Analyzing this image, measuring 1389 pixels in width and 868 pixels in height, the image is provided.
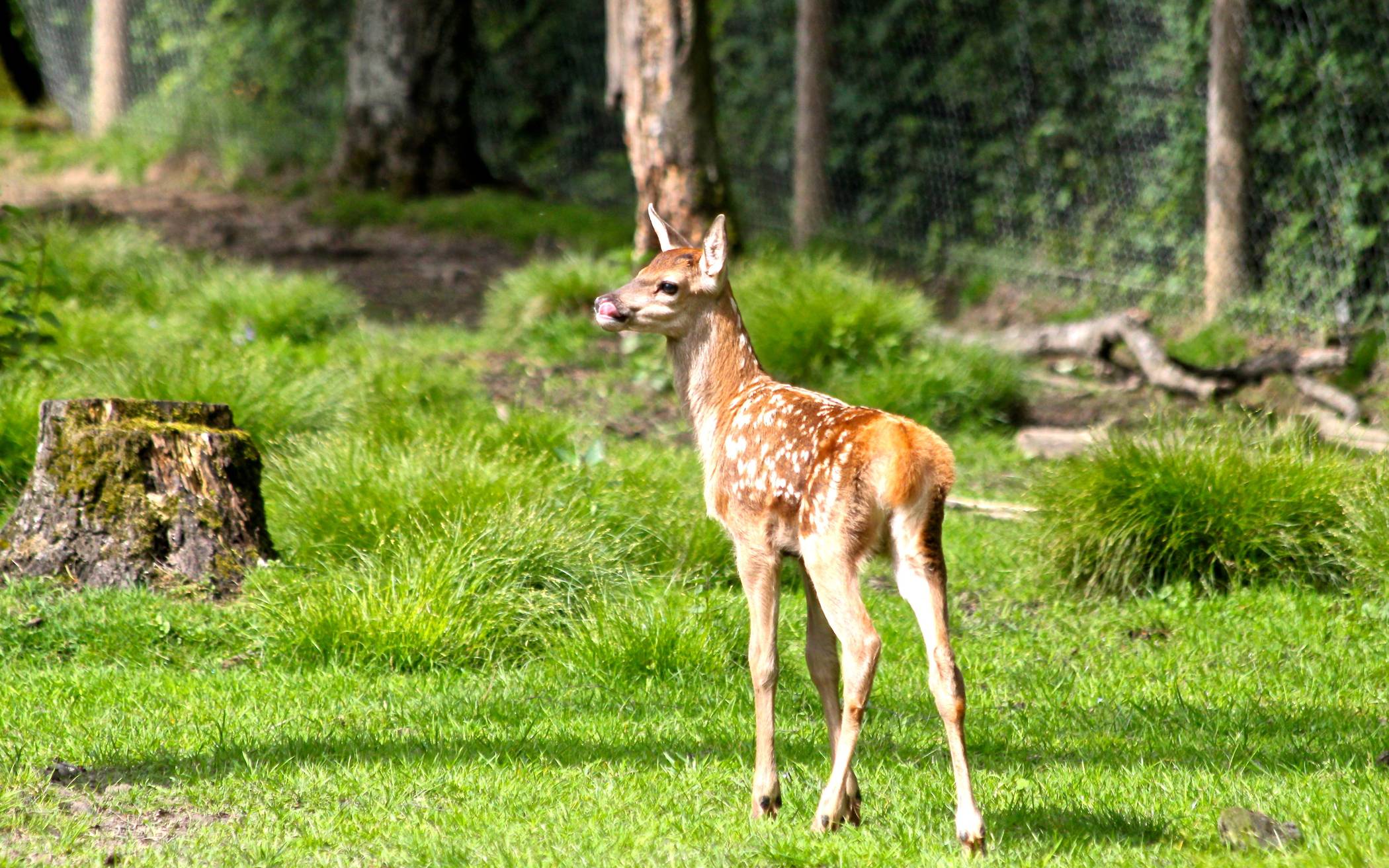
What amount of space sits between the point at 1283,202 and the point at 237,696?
26.1 ft

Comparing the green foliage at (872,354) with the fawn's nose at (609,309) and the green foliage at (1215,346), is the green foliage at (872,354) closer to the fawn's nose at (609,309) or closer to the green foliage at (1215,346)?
the green foliage at (1215,346)

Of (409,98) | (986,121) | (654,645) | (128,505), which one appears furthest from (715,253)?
(409,98)

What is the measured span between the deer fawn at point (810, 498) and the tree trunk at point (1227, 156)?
21.3 feet

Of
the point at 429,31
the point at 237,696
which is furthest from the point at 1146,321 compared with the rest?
the point at 429,31

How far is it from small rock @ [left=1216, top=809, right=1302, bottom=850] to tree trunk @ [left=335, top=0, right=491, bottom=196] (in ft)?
41.3

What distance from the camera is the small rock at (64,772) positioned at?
436cm

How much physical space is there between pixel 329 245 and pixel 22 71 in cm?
954

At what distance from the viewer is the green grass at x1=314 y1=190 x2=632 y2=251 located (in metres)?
14.0

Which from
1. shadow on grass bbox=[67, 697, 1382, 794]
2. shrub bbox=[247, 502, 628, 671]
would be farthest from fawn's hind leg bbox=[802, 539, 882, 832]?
shrub bbox=[247, 502, 628, 671]

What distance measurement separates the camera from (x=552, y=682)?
557 centimetres

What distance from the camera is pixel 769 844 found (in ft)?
12.6

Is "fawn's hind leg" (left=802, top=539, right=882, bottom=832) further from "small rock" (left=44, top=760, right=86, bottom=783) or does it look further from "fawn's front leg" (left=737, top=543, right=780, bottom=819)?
"small rock" (left=44, top=760, right=86, bottom=783)

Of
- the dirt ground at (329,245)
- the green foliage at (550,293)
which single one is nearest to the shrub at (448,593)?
the green foliage at (550,293)

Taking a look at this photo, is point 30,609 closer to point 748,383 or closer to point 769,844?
point 748,383
